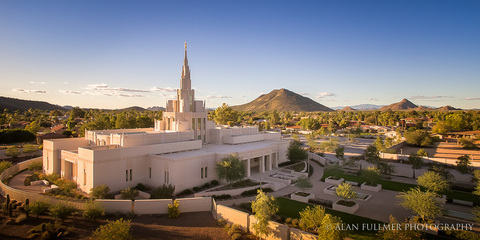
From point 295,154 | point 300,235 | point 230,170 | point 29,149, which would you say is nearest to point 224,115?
point 295,154

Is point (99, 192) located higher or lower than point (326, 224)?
lower

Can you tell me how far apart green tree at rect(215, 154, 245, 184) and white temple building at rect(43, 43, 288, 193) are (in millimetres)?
2215

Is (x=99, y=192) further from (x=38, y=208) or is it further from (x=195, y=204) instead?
(x=195, y=204)

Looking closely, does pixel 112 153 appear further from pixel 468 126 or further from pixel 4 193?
pixel 468 126

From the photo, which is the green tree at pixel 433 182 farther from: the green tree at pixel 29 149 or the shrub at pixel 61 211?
the green tree at pixel 29 149

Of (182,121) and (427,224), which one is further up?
(182,121)

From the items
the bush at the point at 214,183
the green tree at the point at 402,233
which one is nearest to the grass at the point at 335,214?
the green tree at the point at 402,233

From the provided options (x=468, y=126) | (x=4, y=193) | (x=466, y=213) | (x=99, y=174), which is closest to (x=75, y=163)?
(x=99, y=174)

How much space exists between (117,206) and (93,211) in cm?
210

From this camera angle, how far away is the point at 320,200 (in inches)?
1129

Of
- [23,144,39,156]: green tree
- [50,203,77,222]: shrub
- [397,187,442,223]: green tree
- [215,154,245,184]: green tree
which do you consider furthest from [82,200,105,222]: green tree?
[23,144,39,156]: green tree

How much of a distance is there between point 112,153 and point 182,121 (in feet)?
44.6

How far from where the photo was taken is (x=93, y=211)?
22250 mm

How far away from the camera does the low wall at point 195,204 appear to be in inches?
975
